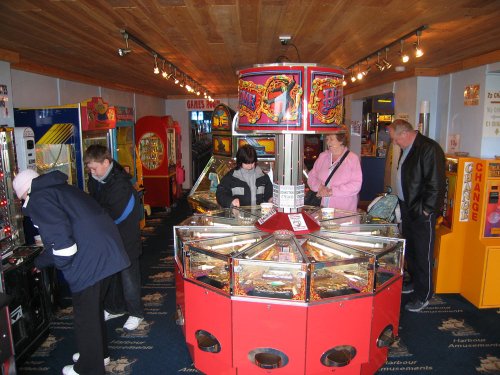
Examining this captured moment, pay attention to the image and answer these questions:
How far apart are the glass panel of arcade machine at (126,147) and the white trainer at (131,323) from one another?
12.7 ft

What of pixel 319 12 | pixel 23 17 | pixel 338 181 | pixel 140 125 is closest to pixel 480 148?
pixel 338 181

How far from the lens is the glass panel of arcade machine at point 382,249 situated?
8.48 feet

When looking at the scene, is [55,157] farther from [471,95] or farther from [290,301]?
[471,95]

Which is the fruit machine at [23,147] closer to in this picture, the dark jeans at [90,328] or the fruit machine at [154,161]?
the dark jeans at [90,328]

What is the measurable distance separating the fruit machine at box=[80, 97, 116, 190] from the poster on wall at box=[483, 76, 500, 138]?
5.10 meters

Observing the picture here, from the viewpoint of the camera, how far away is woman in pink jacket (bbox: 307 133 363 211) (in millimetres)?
4133

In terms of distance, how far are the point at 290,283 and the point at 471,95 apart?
4347mm

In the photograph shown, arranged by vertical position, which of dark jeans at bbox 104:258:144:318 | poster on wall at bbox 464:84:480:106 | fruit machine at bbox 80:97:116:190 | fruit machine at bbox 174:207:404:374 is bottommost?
dark jeans at bbox 104:258:144:318

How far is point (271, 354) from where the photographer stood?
247cm

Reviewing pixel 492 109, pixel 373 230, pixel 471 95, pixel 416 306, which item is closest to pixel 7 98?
pixel 373 230

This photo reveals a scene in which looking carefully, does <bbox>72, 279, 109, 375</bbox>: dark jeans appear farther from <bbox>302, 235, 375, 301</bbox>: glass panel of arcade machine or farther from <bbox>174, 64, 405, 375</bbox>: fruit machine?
<bbox>302, 235, 375, 301</bbox>: glass panel of arcade machine

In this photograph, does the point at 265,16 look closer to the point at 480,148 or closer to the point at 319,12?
the point at 319,12

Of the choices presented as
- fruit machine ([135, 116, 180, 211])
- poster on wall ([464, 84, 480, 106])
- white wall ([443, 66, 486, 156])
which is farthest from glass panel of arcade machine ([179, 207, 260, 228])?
fruit machine ([135, 116, 180, 211])

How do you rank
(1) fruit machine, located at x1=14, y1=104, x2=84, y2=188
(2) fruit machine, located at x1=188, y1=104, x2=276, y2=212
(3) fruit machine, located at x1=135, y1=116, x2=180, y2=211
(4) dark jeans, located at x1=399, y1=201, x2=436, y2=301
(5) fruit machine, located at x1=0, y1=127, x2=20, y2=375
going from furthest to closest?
(3) fruit machine, located at x1=135, y1=116, x2=180, y2=211 < (2) fruit machine, located at x1=188, y1=104, x2=276, y2=212 < (1) fruit machine, located at x1=14, y1=104, x2=84, y2=188 < (4) dark jeans, located at x1=399, y1=201, x2=436, y2=301 < (5) fruit machine, located at x1=0, y1=127, x2=20, y2=375
